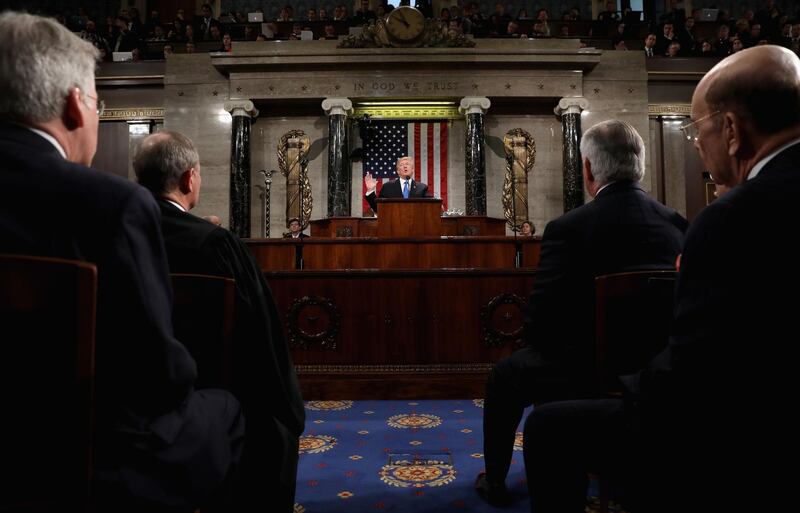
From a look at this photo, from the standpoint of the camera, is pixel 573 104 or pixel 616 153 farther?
pixel 573 104

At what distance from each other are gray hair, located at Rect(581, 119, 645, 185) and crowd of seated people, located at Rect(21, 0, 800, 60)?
8882 mm

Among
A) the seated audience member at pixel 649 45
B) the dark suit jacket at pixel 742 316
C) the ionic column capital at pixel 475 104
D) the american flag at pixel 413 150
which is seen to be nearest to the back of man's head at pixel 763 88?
the dark suit jacket at pixel 742 316

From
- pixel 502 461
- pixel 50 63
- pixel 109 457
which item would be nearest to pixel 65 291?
pixel 109 457

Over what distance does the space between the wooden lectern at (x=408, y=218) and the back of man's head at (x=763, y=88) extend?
201 inches

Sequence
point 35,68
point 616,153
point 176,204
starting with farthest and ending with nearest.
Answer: point 616,153 → point 176,204 → point 35,68

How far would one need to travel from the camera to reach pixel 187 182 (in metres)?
1.75

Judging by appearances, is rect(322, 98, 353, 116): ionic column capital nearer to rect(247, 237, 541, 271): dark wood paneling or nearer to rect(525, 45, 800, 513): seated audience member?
rect(247, 237, 541, 271): dark wood paneling

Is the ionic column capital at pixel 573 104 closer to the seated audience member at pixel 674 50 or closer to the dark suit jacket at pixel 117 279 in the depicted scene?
the seated audience member at pixel 674 50

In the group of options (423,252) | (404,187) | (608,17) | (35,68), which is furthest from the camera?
(608,17)

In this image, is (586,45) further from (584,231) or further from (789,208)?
(789,208)

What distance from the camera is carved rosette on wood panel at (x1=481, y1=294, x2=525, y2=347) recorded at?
12.6 feet

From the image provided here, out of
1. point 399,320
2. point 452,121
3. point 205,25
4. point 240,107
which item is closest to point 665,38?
point 452,121

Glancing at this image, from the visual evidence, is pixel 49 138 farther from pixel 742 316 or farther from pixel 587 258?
pixel 587 258

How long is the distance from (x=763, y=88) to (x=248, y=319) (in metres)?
1.31
